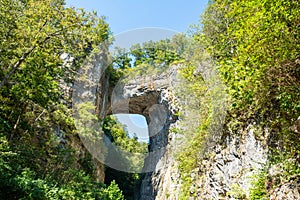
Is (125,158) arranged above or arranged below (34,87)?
below

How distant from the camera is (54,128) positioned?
383 inches

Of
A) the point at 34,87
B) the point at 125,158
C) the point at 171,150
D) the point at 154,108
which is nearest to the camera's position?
the point at 34,87

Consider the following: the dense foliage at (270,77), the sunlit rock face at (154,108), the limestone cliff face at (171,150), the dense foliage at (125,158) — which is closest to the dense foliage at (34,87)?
the limestone cliff face at (171,150)

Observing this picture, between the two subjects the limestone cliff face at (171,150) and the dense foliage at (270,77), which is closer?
the dense foliage at (270,77)

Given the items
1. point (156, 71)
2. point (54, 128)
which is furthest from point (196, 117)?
point (156, 71)

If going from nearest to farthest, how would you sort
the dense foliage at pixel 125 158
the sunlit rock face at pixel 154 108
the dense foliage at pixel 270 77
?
1. the dense foliage at pixel 270 77
2. the sunlit rock face at pixel 154 108
3. the dense foliage at pixel 125 158

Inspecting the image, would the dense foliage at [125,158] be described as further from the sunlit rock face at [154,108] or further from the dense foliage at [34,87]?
the dense foliage at [34,87]

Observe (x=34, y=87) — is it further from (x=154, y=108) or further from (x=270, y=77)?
(x=154, y=108)

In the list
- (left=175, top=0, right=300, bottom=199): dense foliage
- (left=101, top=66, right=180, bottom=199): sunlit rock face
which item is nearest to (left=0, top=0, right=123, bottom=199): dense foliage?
(left=175, top=0, right=300, bottom=199): dense foliage

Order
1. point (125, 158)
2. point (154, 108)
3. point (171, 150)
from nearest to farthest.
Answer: point (171, 150), point (154, 108), point (125, 158)

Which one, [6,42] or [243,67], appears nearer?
[243,67]

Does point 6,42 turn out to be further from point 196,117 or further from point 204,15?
point 204,15

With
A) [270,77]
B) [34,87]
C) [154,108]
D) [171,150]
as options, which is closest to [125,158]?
[154,108]

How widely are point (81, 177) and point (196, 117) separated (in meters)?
3.99
